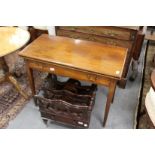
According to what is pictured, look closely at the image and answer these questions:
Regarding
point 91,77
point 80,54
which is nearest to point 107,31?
point 80,54

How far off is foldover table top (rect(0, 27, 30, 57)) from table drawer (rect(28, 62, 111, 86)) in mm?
243

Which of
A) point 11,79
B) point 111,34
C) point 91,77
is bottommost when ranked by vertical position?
point 11,79

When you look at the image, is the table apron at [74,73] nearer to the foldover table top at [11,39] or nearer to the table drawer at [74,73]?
the table drawer at [74,73]

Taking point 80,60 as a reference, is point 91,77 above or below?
below

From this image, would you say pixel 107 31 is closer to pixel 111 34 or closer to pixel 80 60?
pixel 111 34

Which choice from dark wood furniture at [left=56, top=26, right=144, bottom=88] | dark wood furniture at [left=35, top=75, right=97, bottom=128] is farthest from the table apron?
dark wood furniture at [left=56, top=26, right=144, bottom=88]

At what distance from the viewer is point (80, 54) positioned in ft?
4.65

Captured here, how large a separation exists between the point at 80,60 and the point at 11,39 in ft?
2.56

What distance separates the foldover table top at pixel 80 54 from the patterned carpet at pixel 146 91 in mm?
551

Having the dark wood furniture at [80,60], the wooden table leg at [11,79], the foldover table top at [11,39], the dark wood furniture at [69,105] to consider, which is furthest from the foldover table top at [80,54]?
the wooden table leg at [11,79]

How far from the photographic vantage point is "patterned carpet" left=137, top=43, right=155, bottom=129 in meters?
1.60

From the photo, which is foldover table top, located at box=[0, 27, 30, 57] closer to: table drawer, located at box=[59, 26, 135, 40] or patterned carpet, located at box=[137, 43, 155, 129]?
table drawer, located at box=[59, 26, 135, 40]
